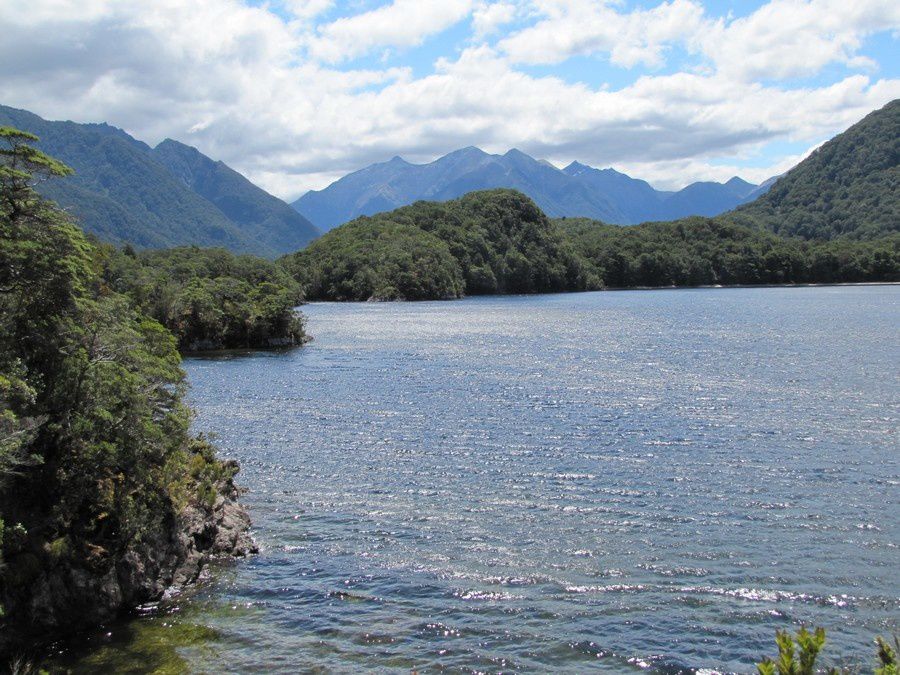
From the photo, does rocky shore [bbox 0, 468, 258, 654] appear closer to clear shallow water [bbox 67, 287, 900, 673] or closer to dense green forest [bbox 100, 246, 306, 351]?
clear shallow water [bbox 67, 287, 900, 673]

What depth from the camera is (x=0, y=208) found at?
19891 millimetres

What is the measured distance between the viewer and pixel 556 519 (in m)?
24.9

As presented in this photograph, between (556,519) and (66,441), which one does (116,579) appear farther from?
(556,519)

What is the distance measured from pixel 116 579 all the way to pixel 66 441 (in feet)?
13.1

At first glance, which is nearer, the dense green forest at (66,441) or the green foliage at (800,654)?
the green foliage at (800,654)

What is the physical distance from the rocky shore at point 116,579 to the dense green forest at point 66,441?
34mm

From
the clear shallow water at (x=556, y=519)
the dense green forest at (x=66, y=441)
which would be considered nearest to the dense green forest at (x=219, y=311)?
the clear shallow water at (x=556, y=519)

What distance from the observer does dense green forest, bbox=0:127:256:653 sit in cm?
1756

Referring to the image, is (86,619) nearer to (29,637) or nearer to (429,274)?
(29,637)

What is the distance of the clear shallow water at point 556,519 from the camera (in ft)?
56.4

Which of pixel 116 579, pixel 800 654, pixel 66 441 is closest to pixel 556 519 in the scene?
pixel 116 579

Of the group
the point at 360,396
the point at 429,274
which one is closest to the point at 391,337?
the point at 360,396

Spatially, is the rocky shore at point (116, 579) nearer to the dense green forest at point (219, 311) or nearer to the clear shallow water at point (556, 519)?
the clear shallow water at point (556, 519)

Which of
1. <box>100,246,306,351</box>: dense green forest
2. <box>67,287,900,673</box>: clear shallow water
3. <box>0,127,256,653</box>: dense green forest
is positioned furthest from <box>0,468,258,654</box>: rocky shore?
<box>100,246,306,351</box>: dense green forest
